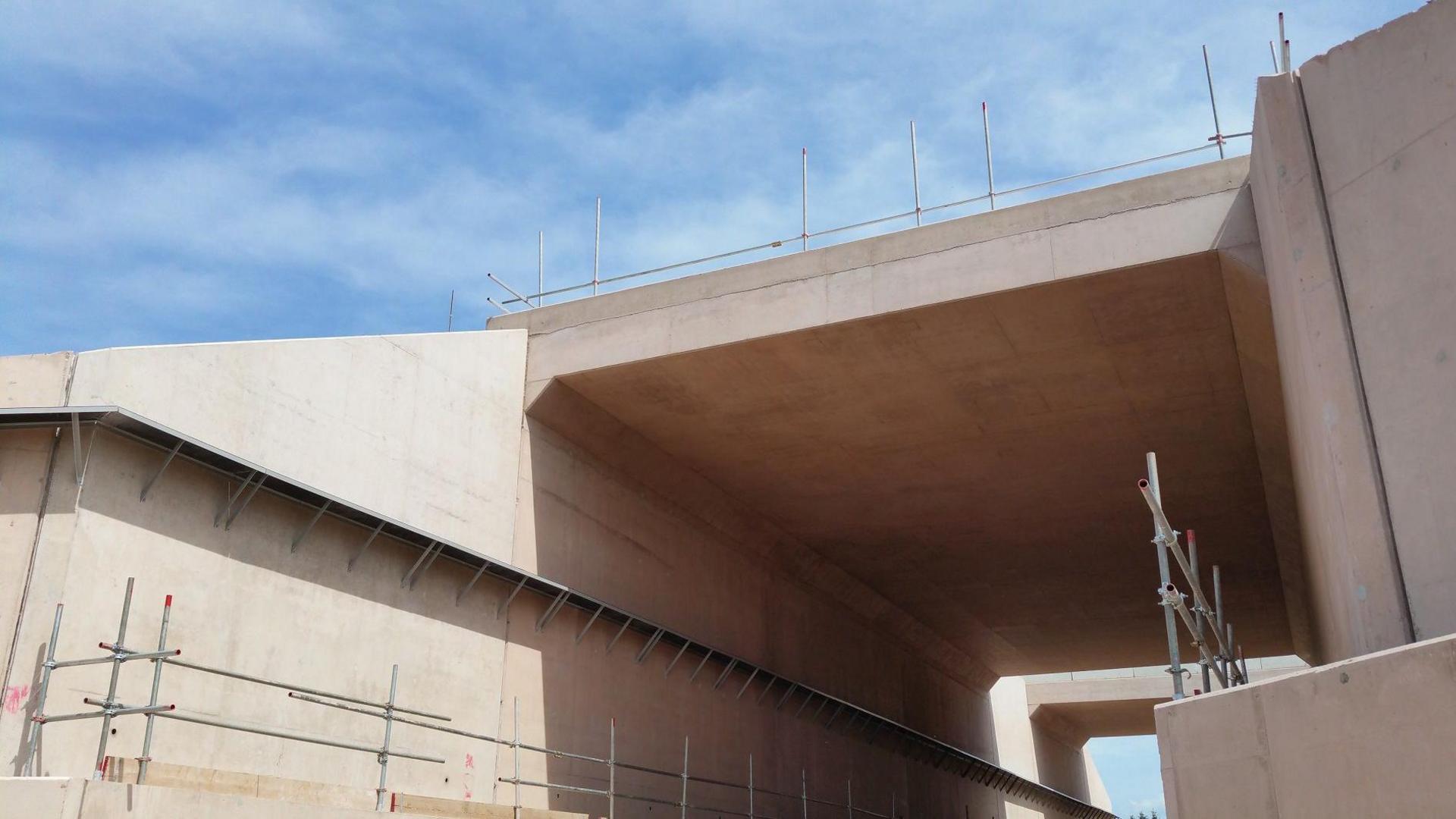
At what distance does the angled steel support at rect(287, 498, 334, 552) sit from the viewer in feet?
44.1

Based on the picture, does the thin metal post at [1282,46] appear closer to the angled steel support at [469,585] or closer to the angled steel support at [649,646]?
the angled steel support at [469,585]

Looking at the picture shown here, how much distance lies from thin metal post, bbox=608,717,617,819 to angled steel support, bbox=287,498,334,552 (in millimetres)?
5204

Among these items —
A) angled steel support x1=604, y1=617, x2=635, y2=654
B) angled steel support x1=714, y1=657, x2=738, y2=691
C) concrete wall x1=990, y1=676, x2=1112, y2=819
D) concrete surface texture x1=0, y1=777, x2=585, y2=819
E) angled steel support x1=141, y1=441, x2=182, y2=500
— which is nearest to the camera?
concrete surface texture x1=0, y1=777, x2=585, y2=819

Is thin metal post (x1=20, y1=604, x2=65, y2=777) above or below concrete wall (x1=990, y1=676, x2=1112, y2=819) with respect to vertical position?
below

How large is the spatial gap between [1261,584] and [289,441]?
2163cm

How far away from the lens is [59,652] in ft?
34.4

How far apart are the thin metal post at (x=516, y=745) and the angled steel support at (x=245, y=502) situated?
415 cm

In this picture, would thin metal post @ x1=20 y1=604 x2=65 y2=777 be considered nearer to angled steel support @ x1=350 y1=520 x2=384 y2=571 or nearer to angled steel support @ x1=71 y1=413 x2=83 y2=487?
angled steel support @ x1=71 y1=413 x2=83 y2=487

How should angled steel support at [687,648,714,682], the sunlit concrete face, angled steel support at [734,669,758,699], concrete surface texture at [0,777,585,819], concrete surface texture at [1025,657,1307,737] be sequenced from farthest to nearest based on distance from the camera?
concrete surface texture at [1025,657,1307,737], angled steel support at [734,669,758,699], angled steel support at [687,648,714,682], the sunlit concrete face, concrete surface texture at [0,777,585,819]

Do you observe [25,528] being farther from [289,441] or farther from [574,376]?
[574,376]

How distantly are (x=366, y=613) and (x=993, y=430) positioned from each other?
31.4 ft

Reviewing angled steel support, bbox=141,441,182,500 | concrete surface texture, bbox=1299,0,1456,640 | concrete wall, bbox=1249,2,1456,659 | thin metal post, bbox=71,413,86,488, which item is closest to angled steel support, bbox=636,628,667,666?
angled steel support, bbox=141,441,182,500

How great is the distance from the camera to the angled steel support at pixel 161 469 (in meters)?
11.7

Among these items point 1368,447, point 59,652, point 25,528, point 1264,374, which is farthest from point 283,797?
point 1264,374
